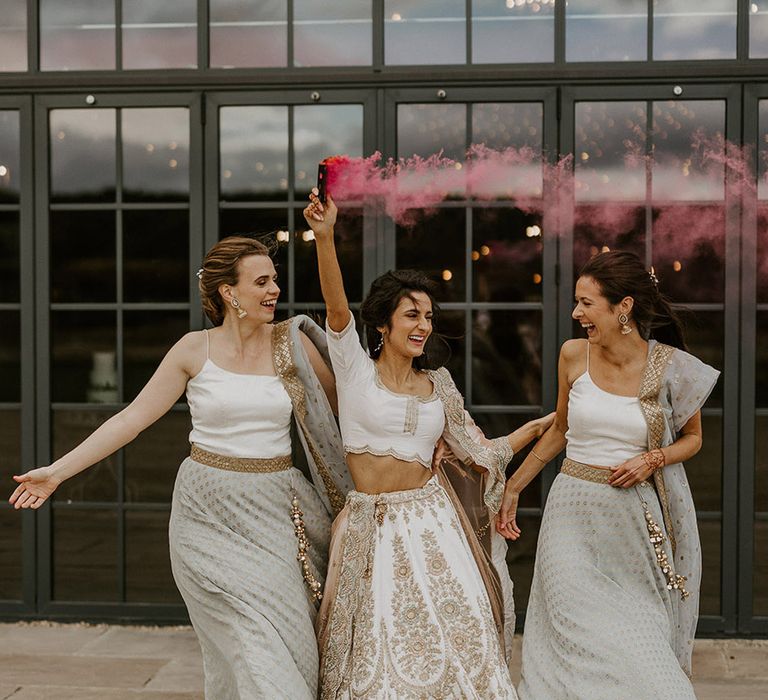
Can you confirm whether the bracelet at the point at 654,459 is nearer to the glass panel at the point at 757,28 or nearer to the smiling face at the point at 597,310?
the smiling face at the point at 597,310

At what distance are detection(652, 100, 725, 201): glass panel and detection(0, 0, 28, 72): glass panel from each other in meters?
2.90

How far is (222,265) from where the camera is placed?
3.42 meters

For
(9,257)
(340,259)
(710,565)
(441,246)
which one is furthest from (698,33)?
(9,257)

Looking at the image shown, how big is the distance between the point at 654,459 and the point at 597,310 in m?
0.54

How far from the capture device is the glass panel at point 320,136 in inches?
180

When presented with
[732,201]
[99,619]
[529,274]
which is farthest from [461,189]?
[99,619]

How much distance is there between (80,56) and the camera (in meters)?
4.67

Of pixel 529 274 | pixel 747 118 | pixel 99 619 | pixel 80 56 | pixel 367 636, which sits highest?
pixel 80 56

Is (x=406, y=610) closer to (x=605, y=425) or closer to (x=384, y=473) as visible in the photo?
(x=384, y=473)

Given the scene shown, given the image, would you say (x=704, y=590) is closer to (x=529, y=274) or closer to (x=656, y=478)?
(x=656, y=478)

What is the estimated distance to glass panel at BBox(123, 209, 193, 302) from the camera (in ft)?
15.3

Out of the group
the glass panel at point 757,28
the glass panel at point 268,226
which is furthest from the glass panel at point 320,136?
the glass panel at point 757,28

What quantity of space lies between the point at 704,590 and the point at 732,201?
1.74 m

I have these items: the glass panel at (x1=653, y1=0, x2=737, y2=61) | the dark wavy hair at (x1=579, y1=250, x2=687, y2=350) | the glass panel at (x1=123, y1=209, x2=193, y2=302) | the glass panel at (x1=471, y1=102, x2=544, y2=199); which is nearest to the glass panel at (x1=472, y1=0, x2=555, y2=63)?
the glass panel at (x1=471, y1=102, x2=544, y2=199)
